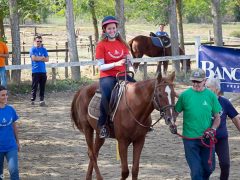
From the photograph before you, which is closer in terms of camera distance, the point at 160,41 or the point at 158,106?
the point at 158,106

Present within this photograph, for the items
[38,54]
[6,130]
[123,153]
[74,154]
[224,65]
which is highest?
[38,54]

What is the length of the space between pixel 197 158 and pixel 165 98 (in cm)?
84

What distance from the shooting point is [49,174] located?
930cm

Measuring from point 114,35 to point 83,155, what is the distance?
337cm

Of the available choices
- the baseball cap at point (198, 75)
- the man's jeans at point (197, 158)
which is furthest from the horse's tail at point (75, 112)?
the baseball cap at point (198, 75)

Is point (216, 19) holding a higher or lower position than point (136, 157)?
higher

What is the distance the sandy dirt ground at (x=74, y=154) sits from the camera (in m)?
9.27

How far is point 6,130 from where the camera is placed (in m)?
→ 7.02

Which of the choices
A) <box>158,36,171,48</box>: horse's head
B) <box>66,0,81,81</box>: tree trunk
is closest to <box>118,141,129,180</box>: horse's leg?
<box>66,0,81,81</box>: tree trunk

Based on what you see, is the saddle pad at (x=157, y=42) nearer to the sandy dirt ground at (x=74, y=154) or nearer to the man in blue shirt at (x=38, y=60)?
the man in blue shirt at (x=38, y=60)

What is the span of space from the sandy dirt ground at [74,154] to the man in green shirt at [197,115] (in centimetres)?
218

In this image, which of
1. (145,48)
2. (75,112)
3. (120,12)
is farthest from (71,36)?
(75,112)

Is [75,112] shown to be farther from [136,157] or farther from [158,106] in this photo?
[158,106]

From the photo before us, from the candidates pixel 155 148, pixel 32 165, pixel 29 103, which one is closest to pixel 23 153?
pixel 32 165
